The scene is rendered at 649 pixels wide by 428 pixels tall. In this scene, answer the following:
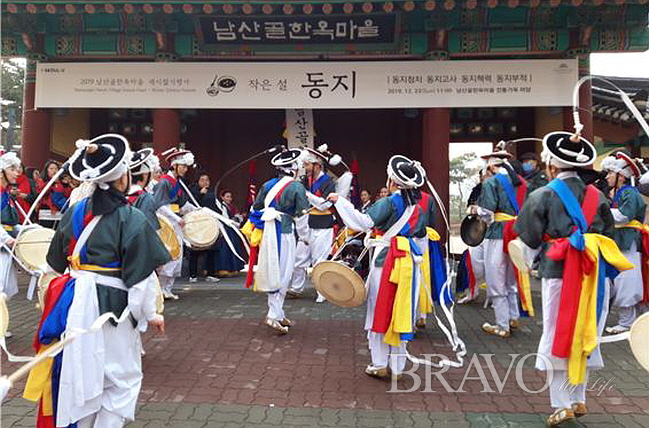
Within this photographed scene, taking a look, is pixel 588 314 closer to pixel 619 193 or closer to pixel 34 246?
pixel 619 193

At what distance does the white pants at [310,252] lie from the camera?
7.82 m

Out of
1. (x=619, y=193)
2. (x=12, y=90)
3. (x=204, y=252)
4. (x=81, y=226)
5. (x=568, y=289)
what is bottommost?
(x=204, y=252)

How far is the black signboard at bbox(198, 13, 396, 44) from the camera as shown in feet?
29.7

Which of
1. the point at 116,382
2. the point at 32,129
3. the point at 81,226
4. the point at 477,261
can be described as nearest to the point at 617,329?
the point at 477,261

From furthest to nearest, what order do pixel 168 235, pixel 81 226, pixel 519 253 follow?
1. pixel 168 235
2. pixel 519 253
3. pixel 81 226

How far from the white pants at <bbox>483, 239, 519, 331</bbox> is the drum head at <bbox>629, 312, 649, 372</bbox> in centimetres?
255

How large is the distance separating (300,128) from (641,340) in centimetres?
851

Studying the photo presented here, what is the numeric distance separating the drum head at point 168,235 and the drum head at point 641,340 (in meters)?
5.09

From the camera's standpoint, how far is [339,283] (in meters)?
4.18

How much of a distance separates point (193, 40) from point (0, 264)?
5817 mm

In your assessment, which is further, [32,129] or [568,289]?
[32,129]

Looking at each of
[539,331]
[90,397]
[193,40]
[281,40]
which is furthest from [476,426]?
[193,40]

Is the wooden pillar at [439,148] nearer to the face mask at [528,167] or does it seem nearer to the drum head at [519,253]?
the face mask at [528,167]

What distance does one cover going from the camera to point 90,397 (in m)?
2.58
